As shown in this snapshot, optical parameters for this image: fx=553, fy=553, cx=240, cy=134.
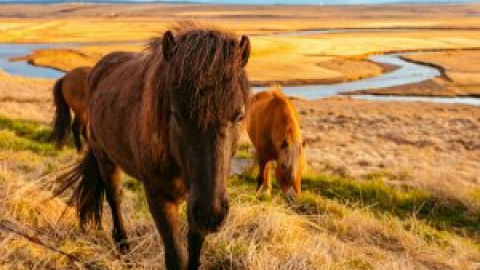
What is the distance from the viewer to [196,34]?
9.82ft

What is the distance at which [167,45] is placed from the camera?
3.00m

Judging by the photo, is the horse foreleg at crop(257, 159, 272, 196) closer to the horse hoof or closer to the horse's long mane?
the horse hoof

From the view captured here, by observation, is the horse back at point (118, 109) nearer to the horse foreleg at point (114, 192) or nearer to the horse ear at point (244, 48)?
the horse foreleg at point (114, 192)

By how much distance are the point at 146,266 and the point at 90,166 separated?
57.7 inches

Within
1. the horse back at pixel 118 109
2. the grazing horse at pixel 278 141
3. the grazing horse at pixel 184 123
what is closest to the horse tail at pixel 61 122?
the grazing horse at pixel 278 141

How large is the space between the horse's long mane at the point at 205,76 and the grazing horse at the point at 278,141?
15.5ft

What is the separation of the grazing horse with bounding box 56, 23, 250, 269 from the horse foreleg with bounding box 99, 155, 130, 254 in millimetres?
678

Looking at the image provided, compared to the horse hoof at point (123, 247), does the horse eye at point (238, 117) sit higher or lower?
higher

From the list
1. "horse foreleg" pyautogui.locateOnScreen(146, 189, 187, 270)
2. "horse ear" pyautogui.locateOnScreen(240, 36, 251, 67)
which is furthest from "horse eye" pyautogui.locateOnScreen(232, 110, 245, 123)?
"horse foreleg" pyautogui.locateOnScreen(146, 189, 187, 270)

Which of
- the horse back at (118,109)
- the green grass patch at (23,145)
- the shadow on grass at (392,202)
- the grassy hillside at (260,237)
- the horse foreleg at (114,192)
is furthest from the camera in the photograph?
the green grass patch at (23,145)

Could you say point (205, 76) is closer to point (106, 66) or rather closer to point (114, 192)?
point (114, 192)

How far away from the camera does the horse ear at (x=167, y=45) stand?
2.97 meters

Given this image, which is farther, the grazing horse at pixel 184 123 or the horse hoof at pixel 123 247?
the horse hoof at pixel 123 247

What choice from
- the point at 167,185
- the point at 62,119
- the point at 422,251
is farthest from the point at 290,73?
the point at 167,185
